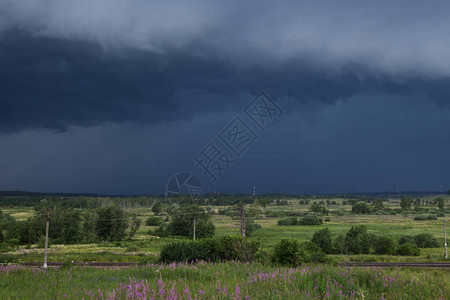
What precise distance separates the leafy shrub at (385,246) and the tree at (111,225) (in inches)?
2239

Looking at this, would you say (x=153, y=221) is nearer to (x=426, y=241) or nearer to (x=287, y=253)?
A: (x=426, y=241)

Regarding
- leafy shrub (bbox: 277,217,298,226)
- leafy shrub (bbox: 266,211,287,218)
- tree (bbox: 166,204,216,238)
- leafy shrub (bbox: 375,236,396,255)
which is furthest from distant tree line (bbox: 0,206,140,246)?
leafy shrub (bbox: 266,211,287,218)

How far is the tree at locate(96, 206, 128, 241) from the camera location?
279 ft

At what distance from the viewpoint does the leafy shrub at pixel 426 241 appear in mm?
64750

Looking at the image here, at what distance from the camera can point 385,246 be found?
56.2 m

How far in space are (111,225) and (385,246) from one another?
206 feet

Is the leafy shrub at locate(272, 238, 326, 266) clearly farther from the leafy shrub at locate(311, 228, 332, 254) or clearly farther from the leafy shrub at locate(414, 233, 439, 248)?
the leafy shrub at locate(414, 233, 439, 248)

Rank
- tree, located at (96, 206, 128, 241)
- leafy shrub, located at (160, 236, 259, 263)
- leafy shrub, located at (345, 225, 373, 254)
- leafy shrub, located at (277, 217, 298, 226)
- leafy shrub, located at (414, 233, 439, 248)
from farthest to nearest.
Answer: leafy shrub, located at (277, 217, 298, 226), tree, located at (96, 206, 128, 241), leafy shrub, located at (414, 233, 439, 248), leafy shrub, located at (345, 225, 373, 254), leafy shrub, located at (160, 236, 259, 263)

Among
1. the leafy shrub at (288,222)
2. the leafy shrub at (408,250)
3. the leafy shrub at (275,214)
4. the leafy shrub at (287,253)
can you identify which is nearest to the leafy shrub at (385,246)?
the leafy shrub at (408,250)

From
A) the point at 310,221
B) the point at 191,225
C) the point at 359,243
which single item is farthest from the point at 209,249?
the point at 310,221

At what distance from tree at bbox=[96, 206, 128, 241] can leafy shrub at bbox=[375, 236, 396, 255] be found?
187 feet

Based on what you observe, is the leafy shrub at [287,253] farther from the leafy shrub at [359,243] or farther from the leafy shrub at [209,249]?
the leafy shrub at [359,243]

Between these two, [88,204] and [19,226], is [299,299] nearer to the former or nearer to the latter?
[19,226]

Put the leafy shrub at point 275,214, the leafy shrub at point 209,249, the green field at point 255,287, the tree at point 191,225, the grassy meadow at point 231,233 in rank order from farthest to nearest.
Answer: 1. the leafy shrub at point 275,214
2. the tree at point 191,225
3. the grassy meadow at point 231,233
4. the leafy shrub at point 209,249
5. the green field at point 255,287
